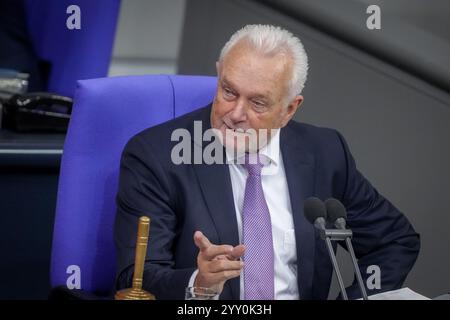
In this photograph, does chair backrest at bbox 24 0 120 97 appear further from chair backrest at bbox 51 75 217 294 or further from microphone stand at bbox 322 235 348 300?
microphone stand at bbox 322 235 348 300

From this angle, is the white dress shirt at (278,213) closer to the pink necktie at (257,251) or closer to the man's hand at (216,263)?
the pink necktie at (257,251)

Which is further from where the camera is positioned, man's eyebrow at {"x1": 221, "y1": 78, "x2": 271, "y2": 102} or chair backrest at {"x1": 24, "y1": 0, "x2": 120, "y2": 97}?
chair backrest at {"x1": 24, "y1": 0, "x2": 120, "y2": 97}

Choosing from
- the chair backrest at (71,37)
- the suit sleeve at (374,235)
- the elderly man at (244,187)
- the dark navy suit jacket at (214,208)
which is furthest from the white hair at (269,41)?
the chair backrest at (71,37)

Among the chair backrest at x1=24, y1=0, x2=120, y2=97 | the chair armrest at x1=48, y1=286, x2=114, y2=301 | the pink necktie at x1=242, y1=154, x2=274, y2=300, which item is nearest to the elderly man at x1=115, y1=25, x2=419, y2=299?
the pink necktie at x1=242, y1=154, x2=274, y2=300

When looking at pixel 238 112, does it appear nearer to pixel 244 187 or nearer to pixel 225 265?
pixel 244 187

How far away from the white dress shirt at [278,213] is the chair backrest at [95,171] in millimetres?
258

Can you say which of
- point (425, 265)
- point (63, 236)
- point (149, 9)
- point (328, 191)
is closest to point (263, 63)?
point (328, 191)

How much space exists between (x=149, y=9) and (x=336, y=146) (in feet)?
5.01

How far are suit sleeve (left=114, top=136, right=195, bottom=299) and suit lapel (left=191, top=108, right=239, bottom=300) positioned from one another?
2.7 inches

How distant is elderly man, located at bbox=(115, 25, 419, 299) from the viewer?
2148mm

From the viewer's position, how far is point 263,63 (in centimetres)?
216

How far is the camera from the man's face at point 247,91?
215 cm
